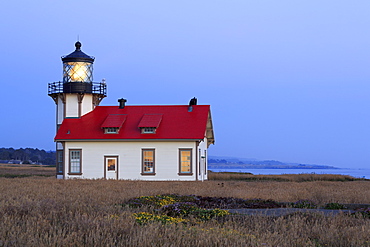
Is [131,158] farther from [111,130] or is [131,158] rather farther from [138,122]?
[138,122]

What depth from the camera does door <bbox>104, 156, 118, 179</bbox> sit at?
34469 millimetres

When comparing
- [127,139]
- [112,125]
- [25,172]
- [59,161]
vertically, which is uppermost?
[112,125]

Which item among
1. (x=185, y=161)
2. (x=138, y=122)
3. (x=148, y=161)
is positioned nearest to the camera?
(x=185, y=161)

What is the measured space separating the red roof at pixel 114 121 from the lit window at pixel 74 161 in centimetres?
277

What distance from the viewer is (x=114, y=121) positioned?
1372 inches

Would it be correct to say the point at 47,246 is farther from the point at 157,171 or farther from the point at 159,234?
the point at 157,171

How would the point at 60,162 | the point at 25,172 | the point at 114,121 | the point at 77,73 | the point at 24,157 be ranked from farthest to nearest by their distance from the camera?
the point at 24,157 < the point at 25,172 < the point at 77,73 < the point at 60,162 < the point at 114,121

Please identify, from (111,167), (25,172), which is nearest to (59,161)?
(111,167)

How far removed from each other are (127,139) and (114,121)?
1874 millimetres

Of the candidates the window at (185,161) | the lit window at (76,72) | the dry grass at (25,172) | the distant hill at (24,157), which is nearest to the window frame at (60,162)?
the lit window at (76,72)

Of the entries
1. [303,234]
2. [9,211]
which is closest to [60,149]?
[9,211]

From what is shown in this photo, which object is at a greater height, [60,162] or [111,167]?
[60,162]

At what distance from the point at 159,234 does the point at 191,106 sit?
28046 millimetres

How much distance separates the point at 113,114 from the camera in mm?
36406
